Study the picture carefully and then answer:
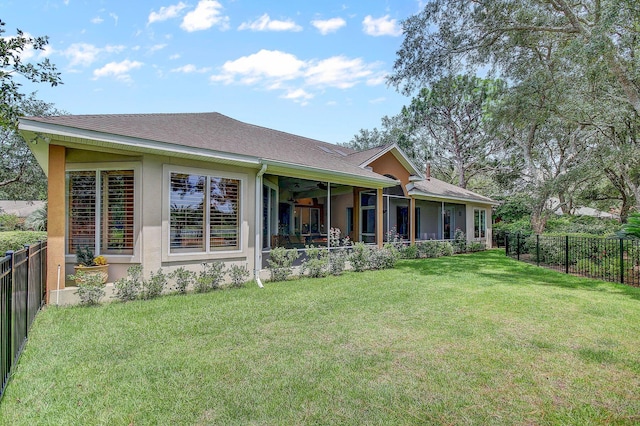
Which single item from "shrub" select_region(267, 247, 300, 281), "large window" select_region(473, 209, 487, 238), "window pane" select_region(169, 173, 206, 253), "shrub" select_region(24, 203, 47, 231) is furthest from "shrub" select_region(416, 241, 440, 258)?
"shrub" select_region(24, 203, 47, 231)

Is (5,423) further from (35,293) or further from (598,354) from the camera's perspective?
(598,354)

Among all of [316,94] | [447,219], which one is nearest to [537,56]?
[447,219]

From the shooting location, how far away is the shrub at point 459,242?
19316mm

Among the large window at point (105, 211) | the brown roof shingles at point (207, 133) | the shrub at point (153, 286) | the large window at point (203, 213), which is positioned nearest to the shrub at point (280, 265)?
the large window at point (203, 213)

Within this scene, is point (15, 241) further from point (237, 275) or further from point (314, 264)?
point (314, 264)

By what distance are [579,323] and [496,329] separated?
170 cm

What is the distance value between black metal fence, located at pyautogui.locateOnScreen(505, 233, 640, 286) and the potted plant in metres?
14.2

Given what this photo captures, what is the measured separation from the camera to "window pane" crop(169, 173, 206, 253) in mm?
8094

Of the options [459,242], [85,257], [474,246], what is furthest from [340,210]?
[85,257]

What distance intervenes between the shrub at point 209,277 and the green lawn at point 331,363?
62 centimetres

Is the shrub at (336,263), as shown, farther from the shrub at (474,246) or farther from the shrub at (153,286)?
the shrub at (474,246)

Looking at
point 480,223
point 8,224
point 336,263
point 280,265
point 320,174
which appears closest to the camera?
point 280,265

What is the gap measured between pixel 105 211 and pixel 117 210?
29cm

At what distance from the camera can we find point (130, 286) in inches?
282
